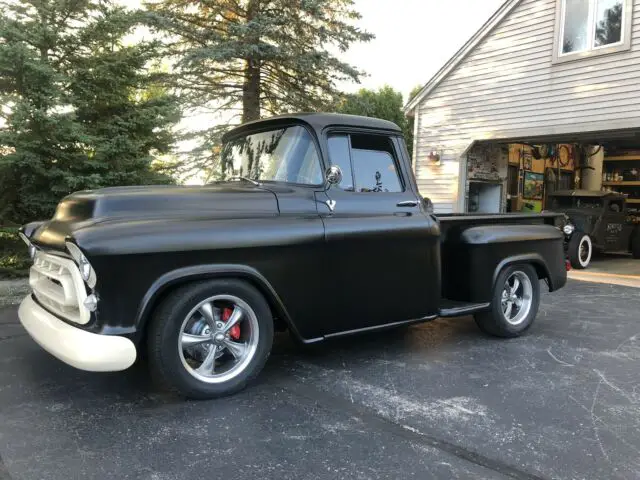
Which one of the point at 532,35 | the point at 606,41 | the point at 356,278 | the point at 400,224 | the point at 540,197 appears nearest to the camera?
the point at 356,278

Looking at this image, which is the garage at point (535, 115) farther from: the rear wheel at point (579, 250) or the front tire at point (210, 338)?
the front tire at point (210, 338)

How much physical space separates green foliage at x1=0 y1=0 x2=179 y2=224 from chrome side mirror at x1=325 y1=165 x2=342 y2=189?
5.21 m

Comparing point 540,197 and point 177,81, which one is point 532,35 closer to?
point 540,197

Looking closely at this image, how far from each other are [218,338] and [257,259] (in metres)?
0.58

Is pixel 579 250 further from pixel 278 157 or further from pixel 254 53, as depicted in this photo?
pixel 278 157

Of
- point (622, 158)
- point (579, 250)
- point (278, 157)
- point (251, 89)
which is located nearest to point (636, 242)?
point (579, 250)

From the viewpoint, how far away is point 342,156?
4.13 metres

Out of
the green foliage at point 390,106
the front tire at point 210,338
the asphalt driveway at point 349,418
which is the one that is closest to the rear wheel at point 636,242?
the green foliage at point 390,106

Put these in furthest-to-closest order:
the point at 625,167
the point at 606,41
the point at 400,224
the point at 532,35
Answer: the point at 625,167, the point at 532,35, the point at 606,41, the point at 400,224

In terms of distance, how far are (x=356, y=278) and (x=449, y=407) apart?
1.14 meters

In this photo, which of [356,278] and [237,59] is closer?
[356,278]

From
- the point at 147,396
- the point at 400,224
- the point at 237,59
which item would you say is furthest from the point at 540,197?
the point at 147,396

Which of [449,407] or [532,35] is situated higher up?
[532,35]

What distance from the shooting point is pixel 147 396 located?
3.54 m
